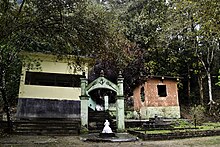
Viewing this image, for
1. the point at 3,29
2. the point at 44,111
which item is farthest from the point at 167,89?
the point at 3,29

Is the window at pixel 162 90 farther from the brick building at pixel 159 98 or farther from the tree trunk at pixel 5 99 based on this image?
the tree trunk at pixel 5 99

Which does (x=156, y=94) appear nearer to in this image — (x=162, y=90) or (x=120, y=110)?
(x=162, y=90)

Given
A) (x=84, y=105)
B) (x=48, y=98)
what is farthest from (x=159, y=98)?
(x=48, y=98)

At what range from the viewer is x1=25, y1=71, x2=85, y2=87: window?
1437 centimetres

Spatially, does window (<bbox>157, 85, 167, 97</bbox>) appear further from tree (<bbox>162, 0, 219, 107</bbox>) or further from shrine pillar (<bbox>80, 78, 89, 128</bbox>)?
shrine pillar (<bbox>80, 78, 89, 128</bbox>)

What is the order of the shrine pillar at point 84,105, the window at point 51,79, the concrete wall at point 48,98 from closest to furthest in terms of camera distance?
the shrine pillar at point 84,105, the concrete wall at point 48,98, the window at point 51,79

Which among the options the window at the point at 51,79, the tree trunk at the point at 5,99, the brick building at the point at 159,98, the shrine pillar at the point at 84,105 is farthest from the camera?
the brick building at the point at 159,98

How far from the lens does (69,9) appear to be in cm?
622

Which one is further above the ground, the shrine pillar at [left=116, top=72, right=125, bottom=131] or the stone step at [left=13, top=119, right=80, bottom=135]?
the shrine pillar at [left=116, top=72, right=125, bottom=131]

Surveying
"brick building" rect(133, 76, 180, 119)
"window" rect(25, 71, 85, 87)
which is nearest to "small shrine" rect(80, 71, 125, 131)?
"window" rect(25, 71, 85, 87)

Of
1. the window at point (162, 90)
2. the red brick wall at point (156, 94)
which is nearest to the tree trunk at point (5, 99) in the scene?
the red brick wall at point (156, 94)

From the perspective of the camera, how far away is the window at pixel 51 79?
14.4m

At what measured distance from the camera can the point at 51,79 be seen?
14812 mm

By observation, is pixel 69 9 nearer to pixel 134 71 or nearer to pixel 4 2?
pixel 4 2
